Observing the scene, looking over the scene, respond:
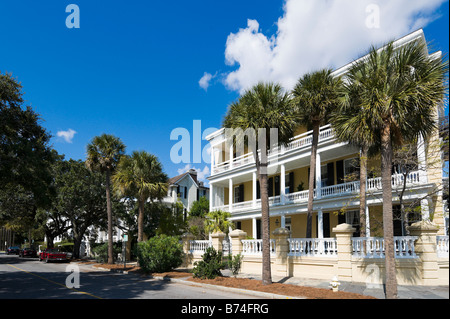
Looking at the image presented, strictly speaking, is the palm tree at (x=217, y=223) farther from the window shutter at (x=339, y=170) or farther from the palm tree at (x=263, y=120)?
the palm tree at (x=263, y=120)

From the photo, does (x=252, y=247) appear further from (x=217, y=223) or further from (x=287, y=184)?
(x=287, y=184)

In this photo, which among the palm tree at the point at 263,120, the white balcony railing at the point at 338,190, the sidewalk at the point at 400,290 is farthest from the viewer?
the white balcony railing at the point at 338,190

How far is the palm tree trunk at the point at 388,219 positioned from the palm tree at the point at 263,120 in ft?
14.4

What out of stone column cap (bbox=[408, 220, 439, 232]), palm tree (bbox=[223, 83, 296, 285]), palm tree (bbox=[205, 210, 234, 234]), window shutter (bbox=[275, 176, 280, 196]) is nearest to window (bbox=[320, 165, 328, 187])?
window shutter (bbox=[275, 176, 280, 196])

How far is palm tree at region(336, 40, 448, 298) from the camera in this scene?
1093 centimetres

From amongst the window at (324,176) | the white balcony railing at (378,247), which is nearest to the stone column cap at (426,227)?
the white balcony railing at (378,247)

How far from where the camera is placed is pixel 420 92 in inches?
427

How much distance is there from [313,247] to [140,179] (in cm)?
1445

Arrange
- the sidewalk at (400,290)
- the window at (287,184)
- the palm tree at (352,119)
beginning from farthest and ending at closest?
the window at (287,184) < the palm tree at (352,119) < the sidewalk at (400,290)

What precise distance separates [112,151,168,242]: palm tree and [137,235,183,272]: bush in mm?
4615

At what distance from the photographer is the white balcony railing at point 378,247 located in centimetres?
1330

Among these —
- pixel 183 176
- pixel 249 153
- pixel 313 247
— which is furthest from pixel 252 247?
pixel 183 176
